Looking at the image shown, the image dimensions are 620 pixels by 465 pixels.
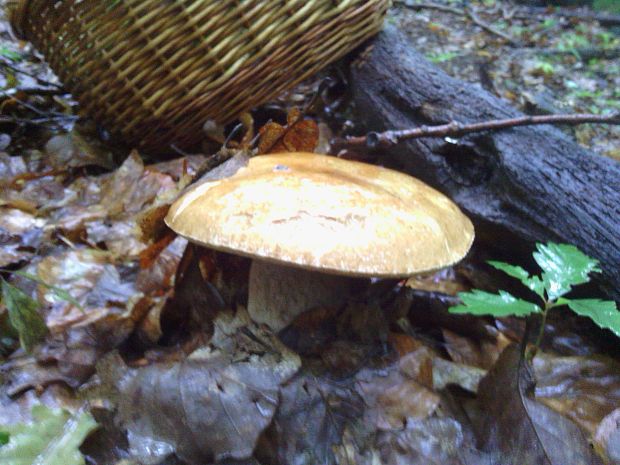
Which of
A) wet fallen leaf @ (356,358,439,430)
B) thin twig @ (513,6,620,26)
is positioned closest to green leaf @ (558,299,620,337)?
wet fallen leaf @ (356,358,439,430)

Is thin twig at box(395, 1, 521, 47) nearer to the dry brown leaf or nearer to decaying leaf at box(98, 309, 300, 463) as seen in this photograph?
the dry brown leaf

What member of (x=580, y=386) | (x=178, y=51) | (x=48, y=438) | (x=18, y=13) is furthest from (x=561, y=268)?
(x=18, y=13)

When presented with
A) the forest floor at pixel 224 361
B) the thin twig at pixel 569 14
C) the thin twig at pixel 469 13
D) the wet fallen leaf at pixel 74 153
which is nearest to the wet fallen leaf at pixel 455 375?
the forest floor at pixel 224 361

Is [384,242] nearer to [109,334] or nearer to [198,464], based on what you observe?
[198,464]

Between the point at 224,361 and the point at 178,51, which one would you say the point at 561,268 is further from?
the point at 178,51

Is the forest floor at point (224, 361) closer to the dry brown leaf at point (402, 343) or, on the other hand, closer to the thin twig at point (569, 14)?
the dry brown leaf at point (402, 343)
